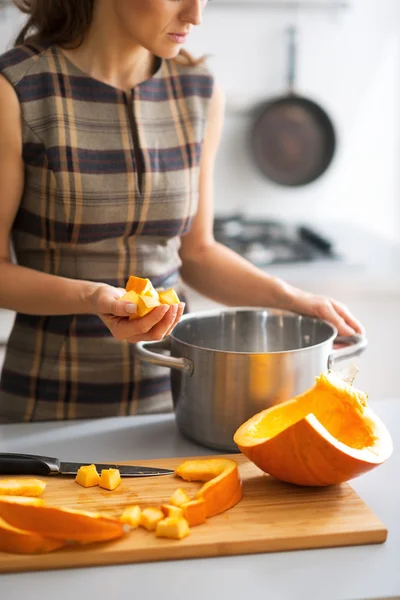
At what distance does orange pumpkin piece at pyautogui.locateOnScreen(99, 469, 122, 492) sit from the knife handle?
0.07 metres

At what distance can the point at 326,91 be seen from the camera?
2.87 metres

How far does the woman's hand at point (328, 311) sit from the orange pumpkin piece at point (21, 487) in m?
0.53

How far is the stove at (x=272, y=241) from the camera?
95.8 inches

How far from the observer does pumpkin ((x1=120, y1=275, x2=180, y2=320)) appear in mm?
1036

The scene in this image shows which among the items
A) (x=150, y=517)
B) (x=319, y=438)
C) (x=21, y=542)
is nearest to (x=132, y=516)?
(x=150, y=517)

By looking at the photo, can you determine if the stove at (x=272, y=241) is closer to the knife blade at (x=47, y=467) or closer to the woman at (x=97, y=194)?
the woman at (x=97, y=194)

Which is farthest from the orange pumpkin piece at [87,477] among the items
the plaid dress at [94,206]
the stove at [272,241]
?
the stove at [272,241]

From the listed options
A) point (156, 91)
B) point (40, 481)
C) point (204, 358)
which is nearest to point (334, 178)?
point (156, 91)

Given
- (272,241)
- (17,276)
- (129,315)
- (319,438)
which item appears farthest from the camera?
(272,241)

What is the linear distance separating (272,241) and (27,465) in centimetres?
169

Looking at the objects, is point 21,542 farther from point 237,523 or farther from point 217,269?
point 217,269

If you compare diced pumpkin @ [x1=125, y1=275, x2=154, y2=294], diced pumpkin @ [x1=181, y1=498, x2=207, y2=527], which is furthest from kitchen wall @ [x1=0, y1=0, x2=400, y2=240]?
diced pumpkin @ [x1=181, y1=498, x2=207, y2=527]

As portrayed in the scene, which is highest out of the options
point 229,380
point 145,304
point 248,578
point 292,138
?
point 292,138

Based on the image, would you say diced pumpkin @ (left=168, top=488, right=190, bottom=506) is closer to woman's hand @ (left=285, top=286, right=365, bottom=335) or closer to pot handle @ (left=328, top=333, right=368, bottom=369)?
pot handle @ (left=328, top=333, right=368, bottom=369)
